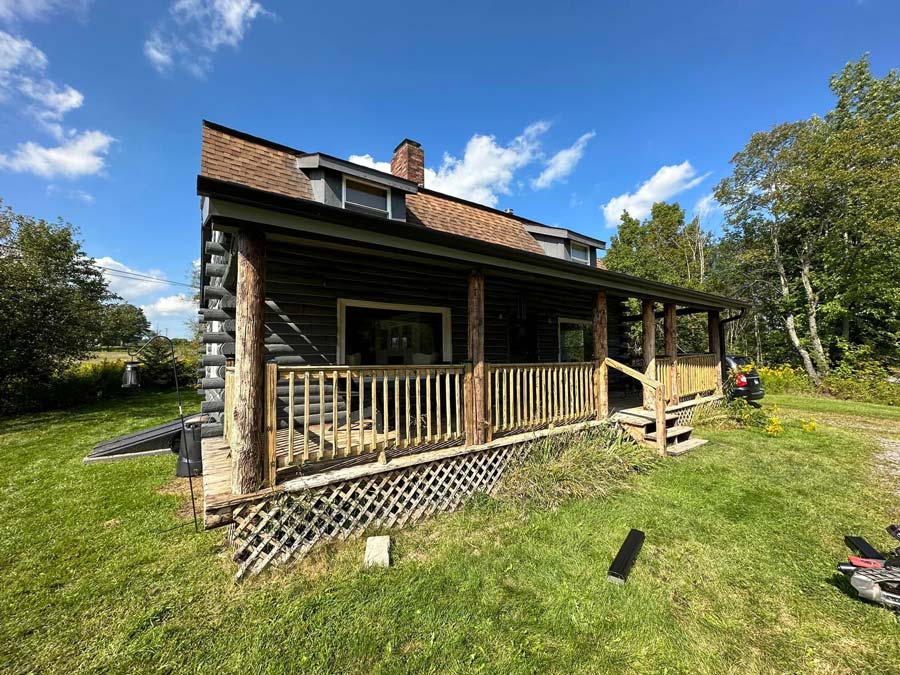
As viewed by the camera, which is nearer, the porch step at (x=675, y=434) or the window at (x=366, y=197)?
the porch step at (x=675, y=434)

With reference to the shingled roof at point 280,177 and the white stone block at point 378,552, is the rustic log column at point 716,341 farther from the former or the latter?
the white stone block at point 378,552

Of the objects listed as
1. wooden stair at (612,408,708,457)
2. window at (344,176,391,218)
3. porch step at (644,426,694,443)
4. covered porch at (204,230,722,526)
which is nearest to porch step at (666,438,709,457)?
wooden stair at (612,408,708,457)

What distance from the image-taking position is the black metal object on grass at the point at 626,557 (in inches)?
111

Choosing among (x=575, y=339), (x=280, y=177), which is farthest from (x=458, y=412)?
(x=575, y=339)

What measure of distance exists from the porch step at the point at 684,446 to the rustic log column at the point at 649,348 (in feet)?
2.82

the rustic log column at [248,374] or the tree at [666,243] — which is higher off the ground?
the tree at [666,243]

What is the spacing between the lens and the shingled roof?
5645 millimetres

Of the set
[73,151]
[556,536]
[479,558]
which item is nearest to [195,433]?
[479,558]

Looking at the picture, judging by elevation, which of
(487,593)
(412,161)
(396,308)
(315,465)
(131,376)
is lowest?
(487,593)

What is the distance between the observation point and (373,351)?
6328 millimetres

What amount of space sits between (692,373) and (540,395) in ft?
17.9

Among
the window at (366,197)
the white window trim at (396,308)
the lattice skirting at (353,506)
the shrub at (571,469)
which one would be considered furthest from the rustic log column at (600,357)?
the window at (366,197)

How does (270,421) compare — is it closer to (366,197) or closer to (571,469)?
(571,469)

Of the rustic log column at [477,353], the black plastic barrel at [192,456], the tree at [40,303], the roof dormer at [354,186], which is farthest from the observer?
the tree at [40,303]
